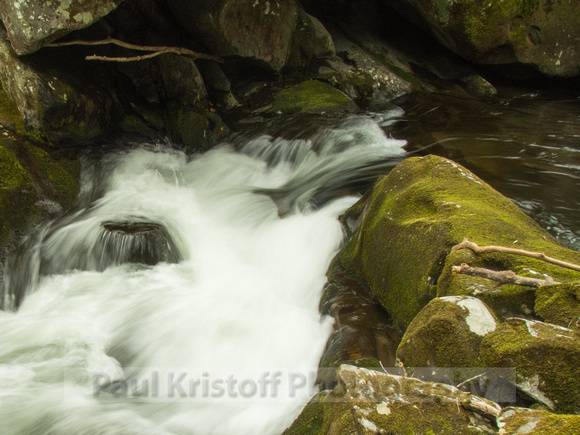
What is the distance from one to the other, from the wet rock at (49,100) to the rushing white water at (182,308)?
75 centimetres

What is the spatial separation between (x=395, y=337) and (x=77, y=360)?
115 inches

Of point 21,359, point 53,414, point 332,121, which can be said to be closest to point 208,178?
point 332,121

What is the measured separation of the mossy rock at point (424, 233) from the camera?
3.09 meters

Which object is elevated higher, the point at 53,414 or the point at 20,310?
the point at 20,310

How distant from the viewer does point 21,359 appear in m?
4.12

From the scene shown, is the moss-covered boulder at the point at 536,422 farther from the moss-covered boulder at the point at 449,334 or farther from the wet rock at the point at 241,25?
the wet rock at the point at 241,25

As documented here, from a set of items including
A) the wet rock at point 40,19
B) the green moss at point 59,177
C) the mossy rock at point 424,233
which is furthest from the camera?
the green moss at point 59,177

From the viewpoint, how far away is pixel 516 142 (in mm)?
7484

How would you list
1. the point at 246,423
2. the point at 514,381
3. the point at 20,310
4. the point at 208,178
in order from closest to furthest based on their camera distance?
the point at 514,381
the point at 246,423
the point at 20,310
the point at 208,178

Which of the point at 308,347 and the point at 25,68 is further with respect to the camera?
the point at 25,68

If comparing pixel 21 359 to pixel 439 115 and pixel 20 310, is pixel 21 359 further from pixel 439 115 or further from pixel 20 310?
pixel 439 115

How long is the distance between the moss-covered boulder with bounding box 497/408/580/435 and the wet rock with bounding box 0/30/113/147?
6.35m

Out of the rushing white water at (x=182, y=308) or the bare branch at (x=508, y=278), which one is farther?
the rushing white water at (x=182, y=308)

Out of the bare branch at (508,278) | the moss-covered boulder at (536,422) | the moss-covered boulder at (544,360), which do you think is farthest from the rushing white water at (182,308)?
the moss-covered boulder at (536,422)
